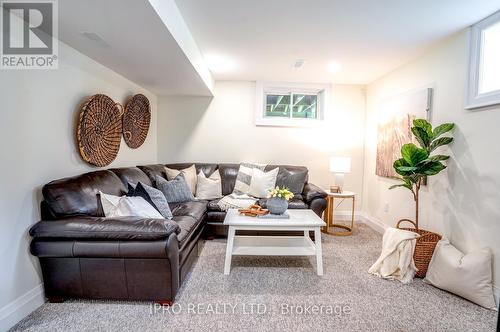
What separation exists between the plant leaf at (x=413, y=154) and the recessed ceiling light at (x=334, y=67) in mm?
1519

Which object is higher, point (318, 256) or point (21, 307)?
point (318, 256)

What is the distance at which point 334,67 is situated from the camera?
3555mm

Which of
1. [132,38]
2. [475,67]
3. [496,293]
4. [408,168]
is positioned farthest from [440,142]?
[132,38]

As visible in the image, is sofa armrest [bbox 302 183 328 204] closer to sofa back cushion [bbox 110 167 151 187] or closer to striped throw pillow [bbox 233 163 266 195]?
→ striped throw pillow [bbox 233 163 266 195]

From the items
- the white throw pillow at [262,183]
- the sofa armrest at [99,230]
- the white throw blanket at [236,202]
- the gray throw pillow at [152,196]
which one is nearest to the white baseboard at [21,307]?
the sofa armrest at [99,230]

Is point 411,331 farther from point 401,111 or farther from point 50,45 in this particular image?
point 50,45

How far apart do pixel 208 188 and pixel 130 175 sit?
44.7 inches

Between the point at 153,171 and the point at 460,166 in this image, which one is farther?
the point at 153,171

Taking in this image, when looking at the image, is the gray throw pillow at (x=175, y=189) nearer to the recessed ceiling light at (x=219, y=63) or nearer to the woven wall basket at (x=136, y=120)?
the woven wall basket at (x=136, y=120)

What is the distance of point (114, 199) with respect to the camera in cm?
222

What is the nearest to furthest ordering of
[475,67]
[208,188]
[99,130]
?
1. [475,67]
2. [99,130]
3. [208,188]

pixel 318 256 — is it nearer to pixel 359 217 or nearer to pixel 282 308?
pixel 282 308

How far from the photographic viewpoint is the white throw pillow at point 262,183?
3797mm

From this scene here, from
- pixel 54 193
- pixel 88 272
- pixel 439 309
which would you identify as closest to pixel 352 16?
pixel 439 309
